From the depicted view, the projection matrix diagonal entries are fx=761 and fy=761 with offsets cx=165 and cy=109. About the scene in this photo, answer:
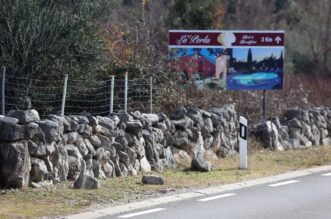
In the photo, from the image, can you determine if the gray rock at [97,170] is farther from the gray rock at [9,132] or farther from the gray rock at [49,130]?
the gray rock at [9,132]

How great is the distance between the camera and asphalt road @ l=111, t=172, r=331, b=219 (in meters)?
11.6

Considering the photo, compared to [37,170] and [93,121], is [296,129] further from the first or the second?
[37,170]

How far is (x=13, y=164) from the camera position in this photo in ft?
41.9

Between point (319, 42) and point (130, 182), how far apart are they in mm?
37656

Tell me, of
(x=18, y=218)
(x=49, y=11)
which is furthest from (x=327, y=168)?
(x=18, y=218)

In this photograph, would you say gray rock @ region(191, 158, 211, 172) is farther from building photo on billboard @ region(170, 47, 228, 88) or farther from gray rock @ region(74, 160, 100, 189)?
building photo on billboard @ region(170, 47, 228, 88)

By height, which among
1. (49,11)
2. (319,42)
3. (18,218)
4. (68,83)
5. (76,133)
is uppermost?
(319,42)

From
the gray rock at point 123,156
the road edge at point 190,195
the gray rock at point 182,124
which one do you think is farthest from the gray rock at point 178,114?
the gray rock at point 123,156

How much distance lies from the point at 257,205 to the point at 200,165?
4254 millimetres

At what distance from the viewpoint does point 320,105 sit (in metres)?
29.4

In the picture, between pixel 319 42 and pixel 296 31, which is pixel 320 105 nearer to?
pixel 319 42

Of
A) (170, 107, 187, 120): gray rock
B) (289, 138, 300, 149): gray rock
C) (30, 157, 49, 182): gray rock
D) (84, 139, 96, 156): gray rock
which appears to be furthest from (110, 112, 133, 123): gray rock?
(289, 138, 300, 149): gray rock

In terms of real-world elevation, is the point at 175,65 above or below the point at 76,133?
above

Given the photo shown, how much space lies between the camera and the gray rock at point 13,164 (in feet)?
41.8
